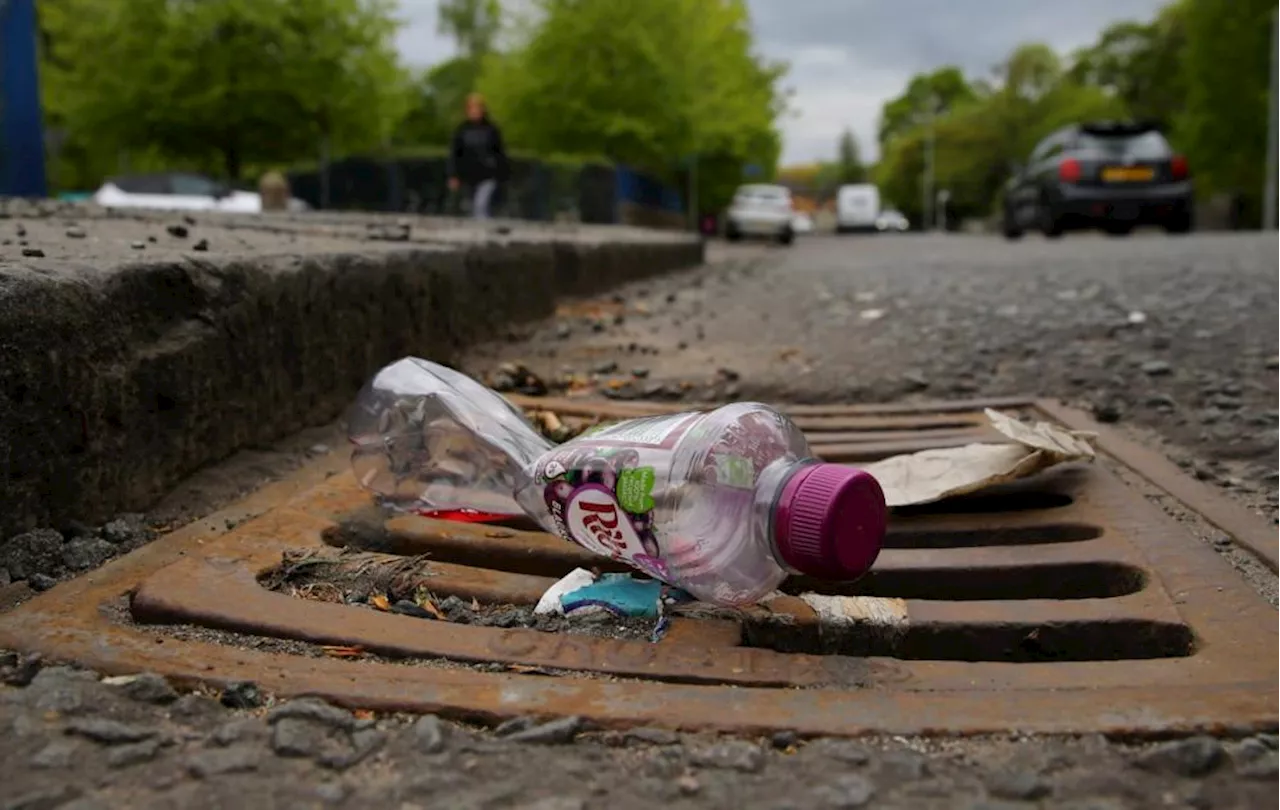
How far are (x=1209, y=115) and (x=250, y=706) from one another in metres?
32.5

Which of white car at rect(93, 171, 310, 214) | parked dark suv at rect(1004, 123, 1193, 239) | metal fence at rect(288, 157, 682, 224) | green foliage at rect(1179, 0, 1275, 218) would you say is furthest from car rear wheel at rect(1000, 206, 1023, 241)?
green foliage at rect(1179, 0, 1275, 218)

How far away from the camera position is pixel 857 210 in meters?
48.7

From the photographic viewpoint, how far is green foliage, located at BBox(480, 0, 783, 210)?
20031 mm

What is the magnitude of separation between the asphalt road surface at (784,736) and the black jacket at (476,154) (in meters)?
4.68

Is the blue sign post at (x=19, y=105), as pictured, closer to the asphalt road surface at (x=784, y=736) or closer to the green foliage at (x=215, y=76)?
the asphalt road surface at (x=784, y=736)

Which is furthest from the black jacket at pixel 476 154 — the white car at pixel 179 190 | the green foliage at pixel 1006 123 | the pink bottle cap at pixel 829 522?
the green foliage at pixel 1006 123

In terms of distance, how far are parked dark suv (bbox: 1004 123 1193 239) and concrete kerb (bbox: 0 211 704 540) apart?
11412 millimetres

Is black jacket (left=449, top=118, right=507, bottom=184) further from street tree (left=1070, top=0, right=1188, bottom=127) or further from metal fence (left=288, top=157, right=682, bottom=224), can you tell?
street tree (left=1070, top=0, right=1188, bottom=127)

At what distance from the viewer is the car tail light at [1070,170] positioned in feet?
42.1

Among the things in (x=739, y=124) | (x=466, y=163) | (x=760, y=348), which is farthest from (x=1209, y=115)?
(x=760, y=348)

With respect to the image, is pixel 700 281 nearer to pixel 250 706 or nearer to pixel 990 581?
pixel 990 581

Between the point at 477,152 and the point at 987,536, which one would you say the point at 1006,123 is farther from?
the point at 987,536

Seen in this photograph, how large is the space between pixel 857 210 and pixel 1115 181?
3672 cm

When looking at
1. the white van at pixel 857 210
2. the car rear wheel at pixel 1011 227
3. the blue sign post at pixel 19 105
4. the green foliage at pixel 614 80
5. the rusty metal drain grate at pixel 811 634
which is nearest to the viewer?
the rusty metal drain grate at pixel 811 634
